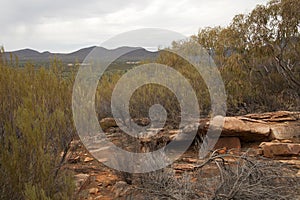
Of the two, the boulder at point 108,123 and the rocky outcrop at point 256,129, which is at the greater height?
the boulder at point 108,123

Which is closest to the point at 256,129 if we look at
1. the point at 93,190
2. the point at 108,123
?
the point at 108,123

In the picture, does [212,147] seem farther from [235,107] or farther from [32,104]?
[32,104]

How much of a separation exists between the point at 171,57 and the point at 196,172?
686 centimetres

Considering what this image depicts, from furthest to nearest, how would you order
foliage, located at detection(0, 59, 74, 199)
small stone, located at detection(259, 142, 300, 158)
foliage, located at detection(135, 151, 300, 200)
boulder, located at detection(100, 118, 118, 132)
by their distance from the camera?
boulder, located at detection(100, 118, 118, 132) → small stone, located at detection(259, 142, 300, 158) → foliage, located at detection(135, 151, 300, 200) → foliage, located at detection(0, 59, 74, 199)

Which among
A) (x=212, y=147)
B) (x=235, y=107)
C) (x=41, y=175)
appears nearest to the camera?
(x=41, y=175)

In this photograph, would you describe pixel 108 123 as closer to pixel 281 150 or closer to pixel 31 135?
pixel 281 150

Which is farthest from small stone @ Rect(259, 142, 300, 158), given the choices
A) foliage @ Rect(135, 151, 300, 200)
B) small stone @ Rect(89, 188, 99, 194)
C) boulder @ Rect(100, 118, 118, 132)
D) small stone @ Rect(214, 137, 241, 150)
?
boulder @ Rect(100, 118, 118, 132)

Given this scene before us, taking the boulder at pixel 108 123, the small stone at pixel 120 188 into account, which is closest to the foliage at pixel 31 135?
the small stone at pixel 120 188

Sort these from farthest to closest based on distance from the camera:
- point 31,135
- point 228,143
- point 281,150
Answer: point 228,143, point 281,150, point 31,135

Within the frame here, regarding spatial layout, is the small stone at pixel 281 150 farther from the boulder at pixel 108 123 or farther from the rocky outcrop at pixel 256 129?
the boulder at pixel 108 123

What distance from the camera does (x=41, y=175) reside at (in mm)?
3150

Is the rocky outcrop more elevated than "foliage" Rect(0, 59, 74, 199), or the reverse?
"foliage" Rect(0, 59, 74, 199)

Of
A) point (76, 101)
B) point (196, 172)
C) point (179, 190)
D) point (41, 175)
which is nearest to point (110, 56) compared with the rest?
point (76, 101)

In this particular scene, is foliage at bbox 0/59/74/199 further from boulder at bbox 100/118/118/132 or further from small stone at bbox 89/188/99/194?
boulder at bbox 100/118/118/132
